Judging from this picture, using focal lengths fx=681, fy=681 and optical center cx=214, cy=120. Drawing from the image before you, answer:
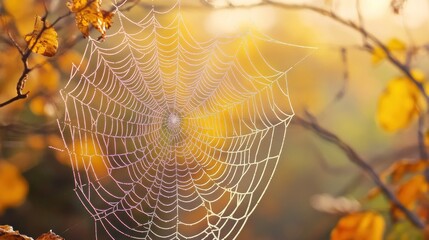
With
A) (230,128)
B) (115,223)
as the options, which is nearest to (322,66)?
(230,128)

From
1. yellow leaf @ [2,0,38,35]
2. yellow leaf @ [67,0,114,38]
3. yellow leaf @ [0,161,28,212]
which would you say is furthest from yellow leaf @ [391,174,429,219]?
yellow leaf @ [0,161,28,212]

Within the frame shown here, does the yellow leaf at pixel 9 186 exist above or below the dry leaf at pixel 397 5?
below

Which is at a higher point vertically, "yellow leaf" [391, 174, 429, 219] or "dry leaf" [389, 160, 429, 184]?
"dry leaf" [389, 160, 429, 184]

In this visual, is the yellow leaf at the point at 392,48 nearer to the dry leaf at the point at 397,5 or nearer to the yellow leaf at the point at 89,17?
the dry leaf at the point at 397,5

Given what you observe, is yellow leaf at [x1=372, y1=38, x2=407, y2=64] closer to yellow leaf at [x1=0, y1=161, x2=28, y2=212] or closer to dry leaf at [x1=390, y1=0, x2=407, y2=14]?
dry leaf at [x1=390, y1=0, x2=407, y2=14]

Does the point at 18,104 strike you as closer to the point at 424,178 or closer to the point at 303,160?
the point at 424,178

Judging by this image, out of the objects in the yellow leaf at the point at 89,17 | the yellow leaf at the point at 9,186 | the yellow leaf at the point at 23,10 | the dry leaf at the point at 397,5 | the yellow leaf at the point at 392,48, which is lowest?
the yellow leaf at the point at 9,186

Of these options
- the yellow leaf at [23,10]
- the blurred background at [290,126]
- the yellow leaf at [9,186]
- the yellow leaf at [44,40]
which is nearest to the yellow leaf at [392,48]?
the blurred background at [290,126]
